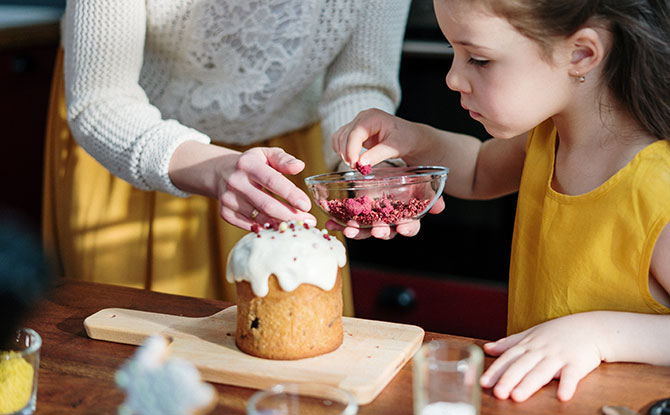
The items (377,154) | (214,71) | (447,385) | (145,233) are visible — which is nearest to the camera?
(447,385)

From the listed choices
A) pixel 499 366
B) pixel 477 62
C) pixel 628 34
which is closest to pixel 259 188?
pixel 477 62

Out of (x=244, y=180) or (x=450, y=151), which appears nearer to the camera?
(x=244, y=180)

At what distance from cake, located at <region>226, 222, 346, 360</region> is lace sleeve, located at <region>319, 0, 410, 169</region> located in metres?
0.56

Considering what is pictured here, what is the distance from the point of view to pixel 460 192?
1.55m

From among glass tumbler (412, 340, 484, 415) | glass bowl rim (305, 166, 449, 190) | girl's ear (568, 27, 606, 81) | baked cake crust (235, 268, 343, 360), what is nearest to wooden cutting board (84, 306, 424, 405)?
baked cake crust (235, 268, 343, 360)

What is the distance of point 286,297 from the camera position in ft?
3.32

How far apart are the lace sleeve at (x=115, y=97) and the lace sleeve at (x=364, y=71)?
0.31 meters

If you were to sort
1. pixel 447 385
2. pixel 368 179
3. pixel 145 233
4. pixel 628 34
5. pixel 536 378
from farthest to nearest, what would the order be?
pixel 145 233
pixel 368 179
pixel 628 34
pixel 536 378
pixel 447 385

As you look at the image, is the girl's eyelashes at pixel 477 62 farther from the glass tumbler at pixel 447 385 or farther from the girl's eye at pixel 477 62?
the glass tumbler at pixel 447 385

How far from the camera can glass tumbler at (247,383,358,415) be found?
0.76 meters

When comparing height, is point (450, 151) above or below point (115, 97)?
below

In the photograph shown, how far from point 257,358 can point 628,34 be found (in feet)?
2.25

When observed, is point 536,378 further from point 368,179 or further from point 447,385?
point 368,179

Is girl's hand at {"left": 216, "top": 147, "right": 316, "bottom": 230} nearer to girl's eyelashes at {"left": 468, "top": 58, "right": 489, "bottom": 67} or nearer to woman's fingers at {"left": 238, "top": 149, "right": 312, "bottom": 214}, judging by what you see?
woman's fingers at {"left": 238, "top": 149, "right": 312, "bottom": 214}
